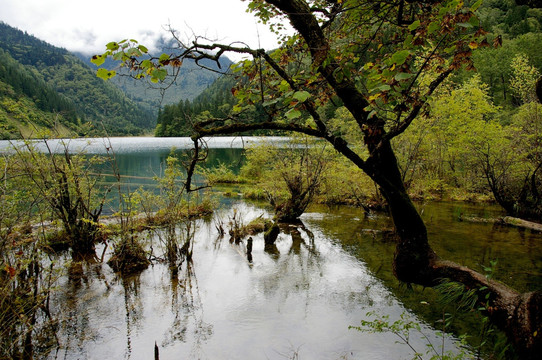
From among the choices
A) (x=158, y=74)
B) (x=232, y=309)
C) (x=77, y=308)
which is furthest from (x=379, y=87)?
(x=77, y=308)

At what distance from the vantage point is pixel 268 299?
7652 millimetres

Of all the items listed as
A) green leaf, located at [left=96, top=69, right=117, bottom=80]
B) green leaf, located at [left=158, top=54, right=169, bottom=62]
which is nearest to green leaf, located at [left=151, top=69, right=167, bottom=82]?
green leaf, located at [left=158, top=54, right=169, bottom=62]

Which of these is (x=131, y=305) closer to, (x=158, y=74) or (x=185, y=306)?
(x=185, y=306)

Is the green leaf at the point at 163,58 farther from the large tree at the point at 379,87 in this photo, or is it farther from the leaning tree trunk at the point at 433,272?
the leaning tree trunk at the point at 433,272

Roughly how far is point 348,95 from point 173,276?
757 centimetres

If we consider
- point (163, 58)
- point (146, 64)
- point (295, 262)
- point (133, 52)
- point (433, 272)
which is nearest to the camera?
point (133, 52)

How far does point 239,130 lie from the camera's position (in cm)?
392

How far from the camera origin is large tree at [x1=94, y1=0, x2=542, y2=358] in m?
2.83

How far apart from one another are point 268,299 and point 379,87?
6391 mm

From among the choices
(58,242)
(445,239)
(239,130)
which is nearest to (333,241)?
(445,239)

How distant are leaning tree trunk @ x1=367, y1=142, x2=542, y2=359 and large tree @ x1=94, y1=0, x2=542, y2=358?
0.01 m

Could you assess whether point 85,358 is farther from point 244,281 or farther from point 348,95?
point 348,95

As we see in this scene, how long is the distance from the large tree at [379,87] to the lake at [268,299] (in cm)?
100

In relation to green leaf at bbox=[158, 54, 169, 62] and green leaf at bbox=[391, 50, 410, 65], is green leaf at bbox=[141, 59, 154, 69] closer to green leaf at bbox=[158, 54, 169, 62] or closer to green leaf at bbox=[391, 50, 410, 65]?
green leaf at bbox=[158, 54, 169, 62]
